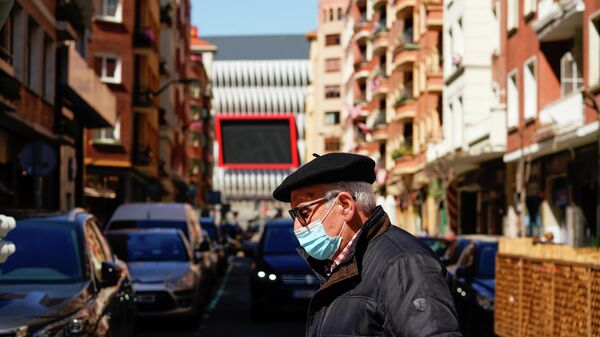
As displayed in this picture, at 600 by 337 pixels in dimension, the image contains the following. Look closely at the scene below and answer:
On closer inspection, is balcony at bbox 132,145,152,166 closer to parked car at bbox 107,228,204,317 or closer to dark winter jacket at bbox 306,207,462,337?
parked car at bbox 107,228,204,317

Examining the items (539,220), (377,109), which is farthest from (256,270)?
(377,109)

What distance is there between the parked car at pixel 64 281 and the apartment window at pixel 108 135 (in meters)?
39.7

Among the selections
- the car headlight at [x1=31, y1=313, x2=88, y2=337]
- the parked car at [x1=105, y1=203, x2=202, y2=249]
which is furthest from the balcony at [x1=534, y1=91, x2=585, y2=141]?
the car headlight at [x1=31, y1=313, x2=88, y2=337]

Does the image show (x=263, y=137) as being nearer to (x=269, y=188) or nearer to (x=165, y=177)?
(x=165, y=177)

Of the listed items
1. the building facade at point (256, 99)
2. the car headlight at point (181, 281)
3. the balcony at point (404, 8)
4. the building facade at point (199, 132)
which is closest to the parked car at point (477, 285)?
the car headlight at point (181, 281)

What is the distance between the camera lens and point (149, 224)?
942 inches

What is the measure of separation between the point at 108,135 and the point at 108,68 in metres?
3.06

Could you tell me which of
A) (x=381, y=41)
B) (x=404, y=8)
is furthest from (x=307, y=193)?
(x=381, y=41)

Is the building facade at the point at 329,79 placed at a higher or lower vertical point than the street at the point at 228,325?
higher

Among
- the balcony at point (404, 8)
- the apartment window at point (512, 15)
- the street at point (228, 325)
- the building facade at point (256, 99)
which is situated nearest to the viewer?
the street at point (228, 325)

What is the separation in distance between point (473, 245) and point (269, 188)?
569ft

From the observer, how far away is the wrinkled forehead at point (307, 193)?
3.83 metres

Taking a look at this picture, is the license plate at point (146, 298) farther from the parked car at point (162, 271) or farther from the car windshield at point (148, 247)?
the car windshield at point (148, 247)

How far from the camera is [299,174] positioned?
12.7 ft
